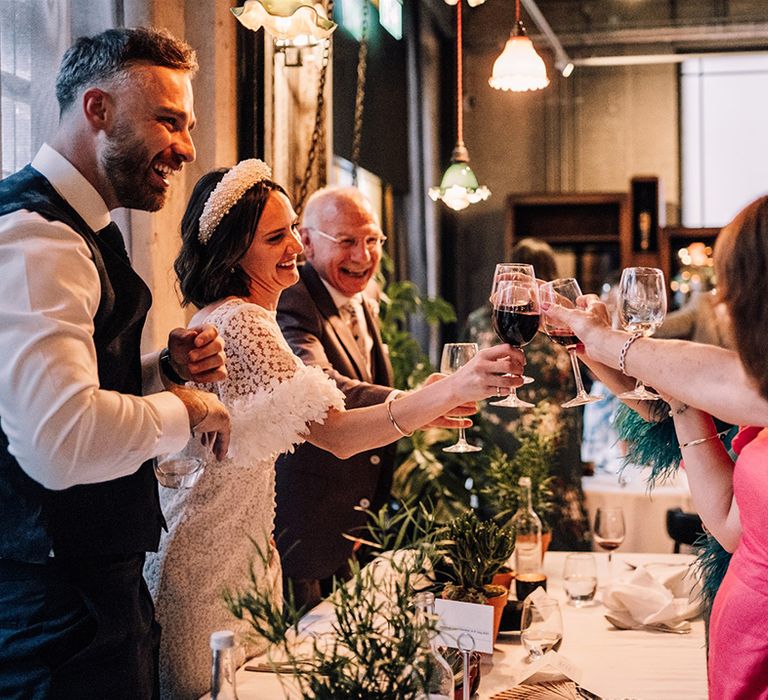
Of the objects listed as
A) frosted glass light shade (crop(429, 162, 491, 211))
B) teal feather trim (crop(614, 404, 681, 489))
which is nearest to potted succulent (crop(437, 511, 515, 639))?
teal feather trim (crop(614, 404, 681, 489))

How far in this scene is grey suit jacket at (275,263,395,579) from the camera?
9.48ft

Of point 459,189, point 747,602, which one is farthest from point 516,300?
point 459,189

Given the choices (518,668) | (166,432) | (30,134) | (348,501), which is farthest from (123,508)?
(348,501)

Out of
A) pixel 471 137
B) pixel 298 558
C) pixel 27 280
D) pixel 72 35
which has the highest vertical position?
pixel 471 137

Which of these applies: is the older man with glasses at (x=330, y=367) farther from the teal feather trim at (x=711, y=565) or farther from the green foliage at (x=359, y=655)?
the green foliage at (x=359, y=655)

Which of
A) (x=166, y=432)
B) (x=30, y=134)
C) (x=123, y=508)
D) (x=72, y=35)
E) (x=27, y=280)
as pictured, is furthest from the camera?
(x=72, y=35)

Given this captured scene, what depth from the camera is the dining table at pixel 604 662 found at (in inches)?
70.8

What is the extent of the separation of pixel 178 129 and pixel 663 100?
7852mm

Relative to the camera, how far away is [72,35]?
2.54 m

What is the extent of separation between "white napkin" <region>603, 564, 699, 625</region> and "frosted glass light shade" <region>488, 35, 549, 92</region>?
1899 millimetres

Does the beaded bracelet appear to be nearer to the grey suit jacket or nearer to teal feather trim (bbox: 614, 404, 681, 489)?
teal feather trim (bbox: 614, 404, 681, 489)

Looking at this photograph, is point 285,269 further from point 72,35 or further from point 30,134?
point 72,35

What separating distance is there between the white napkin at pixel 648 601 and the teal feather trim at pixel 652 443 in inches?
11.3

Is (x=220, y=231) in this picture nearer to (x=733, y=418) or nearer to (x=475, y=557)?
(x=475, y=557)
